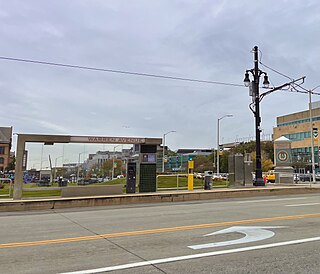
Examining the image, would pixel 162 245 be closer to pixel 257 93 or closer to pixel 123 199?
pixel 123 199

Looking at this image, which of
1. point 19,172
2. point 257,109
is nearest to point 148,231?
point 19,172

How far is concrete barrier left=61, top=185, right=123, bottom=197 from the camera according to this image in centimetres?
1722

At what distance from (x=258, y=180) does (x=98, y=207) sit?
40.5 ft

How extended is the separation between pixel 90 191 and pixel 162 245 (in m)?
11.4

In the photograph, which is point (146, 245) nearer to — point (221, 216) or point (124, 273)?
point (124, 273)

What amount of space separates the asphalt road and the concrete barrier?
5887 mm

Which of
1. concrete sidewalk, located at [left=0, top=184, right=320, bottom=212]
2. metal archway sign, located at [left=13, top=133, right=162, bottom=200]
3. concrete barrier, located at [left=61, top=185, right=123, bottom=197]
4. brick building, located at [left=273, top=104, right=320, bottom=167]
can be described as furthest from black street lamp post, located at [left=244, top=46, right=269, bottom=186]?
brick building, located at [left=273, top=104, right=320, bottom=167]

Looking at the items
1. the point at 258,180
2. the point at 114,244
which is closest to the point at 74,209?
the point at 114,244

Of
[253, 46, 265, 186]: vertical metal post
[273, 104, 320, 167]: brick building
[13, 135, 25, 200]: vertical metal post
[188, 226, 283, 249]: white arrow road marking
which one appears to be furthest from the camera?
[273, 104, 320, 167]: brick building

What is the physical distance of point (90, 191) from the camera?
17.8m

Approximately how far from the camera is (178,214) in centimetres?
1219

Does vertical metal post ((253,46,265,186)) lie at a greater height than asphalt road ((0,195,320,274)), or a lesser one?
greater

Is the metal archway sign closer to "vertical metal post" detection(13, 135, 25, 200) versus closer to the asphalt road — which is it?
"vertical metal post" detection(13, 135, 25, 200)

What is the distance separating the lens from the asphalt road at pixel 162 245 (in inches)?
219
